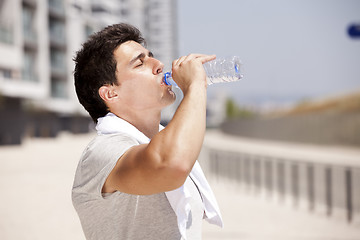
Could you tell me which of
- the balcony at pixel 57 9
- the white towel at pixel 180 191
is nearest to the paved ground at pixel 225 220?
the white towel at pixel 180 191

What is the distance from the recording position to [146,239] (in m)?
1.82

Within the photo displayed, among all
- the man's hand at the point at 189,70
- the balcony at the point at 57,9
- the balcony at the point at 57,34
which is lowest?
the man's hand at the point at 189,70

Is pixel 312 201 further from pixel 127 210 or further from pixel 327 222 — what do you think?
pixel 127 210

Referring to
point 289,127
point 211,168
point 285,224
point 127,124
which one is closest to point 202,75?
point 127,124

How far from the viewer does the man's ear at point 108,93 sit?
205 cm

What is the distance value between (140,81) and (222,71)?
0.39 m

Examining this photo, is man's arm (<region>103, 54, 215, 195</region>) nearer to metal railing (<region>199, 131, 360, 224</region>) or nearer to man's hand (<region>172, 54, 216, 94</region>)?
man's hand (<region>172, 54, 216, 94</region>)

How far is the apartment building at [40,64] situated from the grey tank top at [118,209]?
3355 cm

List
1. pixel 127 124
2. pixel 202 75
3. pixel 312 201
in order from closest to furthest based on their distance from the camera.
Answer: pixel 202 75 < pixel 127 124 < pixel 312 201

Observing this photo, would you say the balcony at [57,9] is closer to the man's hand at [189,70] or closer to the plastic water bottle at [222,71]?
the plastic water bottle at [222,71]

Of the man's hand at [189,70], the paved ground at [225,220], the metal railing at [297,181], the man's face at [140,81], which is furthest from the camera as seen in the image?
the metal railing at [297,181]

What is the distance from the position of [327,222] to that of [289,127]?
120 ft

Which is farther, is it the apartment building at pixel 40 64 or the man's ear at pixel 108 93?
the apartment building at pixel 40 64

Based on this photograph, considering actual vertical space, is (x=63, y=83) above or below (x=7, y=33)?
below
